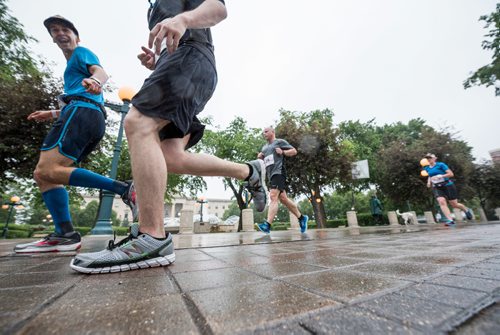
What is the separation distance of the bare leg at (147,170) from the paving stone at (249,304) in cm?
77

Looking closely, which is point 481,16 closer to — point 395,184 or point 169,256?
point 395,184

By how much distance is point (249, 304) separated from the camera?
0.74m

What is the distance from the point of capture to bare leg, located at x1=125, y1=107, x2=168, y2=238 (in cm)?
150

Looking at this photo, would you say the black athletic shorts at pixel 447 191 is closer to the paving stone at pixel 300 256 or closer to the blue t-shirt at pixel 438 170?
the blue t-shirt at pixel 438 170

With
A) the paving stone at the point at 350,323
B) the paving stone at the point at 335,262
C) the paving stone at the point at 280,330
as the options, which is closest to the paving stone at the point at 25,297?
the paving stone at the point at 280,330

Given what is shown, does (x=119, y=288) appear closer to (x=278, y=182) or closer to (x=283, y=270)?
(x=283, y=270)

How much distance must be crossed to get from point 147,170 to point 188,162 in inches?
26.0

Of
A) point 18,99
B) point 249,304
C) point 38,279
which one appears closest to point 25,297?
point 38,279

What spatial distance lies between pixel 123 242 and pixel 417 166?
21.2 m

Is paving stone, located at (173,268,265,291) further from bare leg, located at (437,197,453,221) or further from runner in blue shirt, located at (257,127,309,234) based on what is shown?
bare leg, located at (437,197,453,221)

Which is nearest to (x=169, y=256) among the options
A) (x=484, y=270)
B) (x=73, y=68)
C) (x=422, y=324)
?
(x=422, y=324)

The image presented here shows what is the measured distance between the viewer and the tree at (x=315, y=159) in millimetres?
15648

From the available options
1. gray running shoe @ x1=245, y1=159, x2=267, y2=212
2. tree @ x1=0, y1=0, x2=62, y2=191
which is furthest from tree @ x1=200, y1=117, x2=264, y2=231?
gray running shoe @ x1=245, y1=159, x2=267, y2=212

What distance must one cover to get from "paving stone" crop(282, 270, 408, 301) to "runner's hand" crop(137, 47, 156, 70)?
77.1 inches
